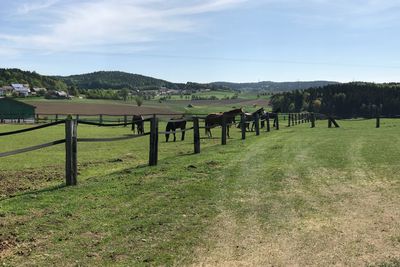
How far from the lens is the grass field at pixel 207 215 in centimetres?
498

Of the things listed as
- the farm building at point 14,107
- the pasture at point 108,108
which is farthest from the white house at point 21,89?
the farm building at point 14,107

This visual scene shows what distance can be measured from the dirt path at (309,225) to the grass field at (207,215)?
14mm

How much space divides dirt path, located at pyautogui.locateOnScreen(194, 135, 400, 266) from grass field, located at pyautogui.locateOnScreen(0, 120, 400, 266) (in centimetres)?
1

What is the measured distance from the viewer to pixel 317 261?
4.74m

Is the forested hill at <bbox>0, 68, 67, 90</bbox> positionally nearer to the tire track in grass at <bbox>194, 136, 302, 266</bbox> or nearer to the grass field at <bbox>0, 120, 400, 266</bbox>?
the grass field at <bbox>0, 120, 400, 266</bbox>

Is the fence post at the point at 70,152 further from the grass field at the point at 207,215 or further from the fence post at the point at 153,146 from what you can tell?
the fence post at the point at 153,146

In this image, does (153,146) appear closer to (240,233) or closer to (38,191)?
(38,191)

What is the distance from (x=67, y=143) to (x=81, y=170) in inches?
106

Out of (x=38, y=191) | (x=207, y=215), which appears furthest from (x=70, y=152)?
(x=207, y=215)

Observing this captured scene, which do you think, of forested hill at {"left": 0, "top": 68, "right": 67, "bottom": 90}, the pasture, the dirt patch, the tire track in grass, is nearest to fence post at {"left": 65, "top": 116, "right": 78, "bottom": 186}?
the dirt patch

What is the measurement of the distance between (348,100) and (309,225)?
9273cm

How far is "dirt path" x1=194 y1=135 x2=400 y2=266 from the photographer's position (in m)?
4.89

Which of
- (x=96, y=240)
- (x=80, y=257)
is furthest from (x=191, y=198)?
(x=80, y=257)

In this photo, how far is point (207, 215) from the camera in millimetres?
6586
